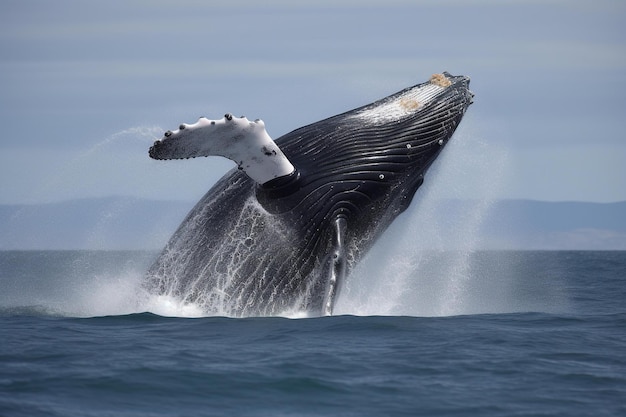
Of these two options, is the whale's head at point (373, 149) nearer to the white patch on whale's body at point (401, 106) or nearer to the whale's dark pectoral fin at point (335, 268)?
the white patch on whale's body at point (401, 106)

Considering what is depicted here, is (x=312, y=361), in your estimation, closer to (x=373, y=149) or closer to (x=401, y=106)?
(x=373, y=149)

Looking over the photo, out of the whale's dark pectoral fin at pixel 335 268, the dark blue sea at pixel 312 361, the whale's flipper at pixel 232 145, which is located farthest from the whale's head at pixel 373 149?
the dark blue sea at pixel 312 361

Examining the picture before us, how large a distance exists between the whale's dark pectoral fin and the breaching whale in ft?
0.04

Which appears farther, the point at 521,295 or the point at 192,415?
the point at 521,295

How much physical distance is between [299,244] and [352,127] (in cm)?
179

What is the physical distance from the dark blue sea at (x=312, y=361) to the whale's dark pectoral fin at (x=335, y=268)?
32 cm

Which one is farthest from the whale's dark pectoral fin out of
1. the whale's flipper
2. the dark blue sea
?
the whale's flipper

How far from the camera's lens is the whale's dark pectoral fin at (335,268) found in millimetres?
12070

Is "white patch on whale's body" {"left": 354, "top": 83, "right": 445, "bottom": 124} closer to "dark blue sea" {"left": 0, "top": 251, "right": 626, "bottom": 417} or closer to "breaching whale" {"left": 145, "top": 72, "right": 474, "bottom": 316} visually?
"breaching whale" {"left": 145, "top": 72, "right": 474, "bottom": 316}

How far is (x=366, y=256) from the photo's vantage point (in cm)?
1401

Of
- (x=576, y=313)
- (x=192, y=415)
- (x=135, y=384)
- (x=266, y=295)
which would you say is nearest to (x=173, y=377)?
(x=135, y=384)

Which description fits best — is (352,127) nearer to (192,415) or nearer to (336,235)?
(336,235)

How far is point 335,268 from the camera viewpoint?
1217cm

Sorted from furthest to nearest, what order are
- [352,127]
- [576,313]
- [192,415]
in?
[576,313] → [352,127] → [192,415]
